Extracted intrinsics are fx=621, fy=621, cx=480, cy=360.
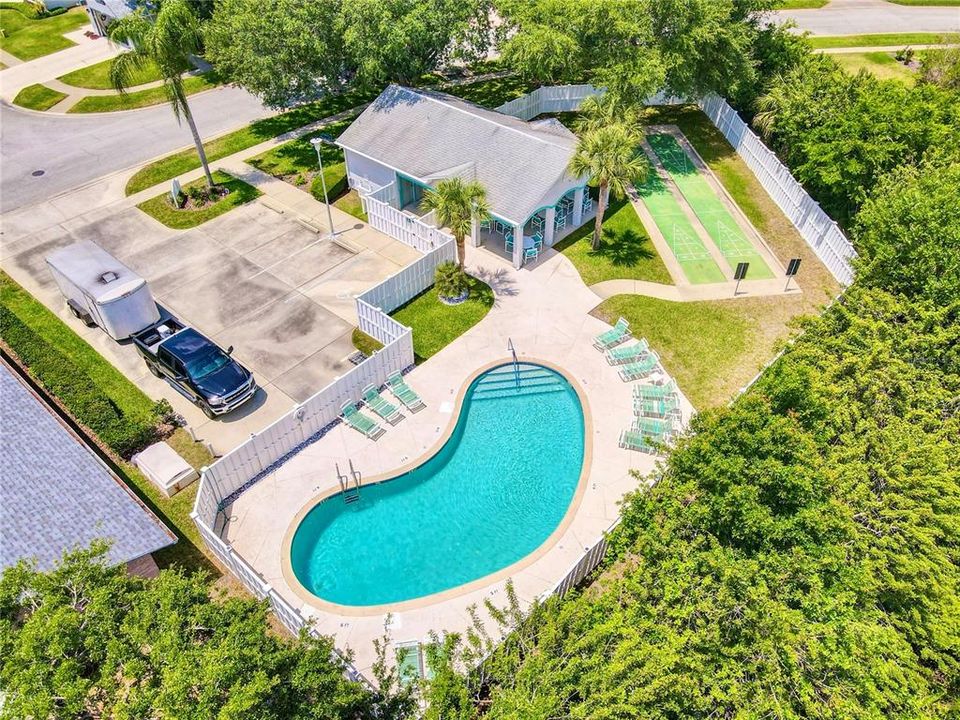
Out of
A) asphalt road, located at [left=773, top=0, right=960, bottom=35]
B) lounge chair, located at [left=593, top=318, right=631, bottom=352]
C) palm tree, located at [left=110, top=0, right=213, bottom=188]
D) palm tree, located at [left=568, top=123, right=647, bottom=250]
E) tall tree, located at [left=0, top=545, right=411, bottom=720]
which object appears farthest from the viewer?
asphalt road, located at [left=773, top=0, right=960, bottom=35]

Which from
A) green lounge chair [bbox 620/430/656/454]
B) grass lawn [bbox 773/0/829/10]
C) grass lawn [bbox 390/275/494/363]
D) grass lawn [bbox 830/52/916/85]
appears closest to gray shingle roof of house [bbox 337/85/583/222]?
grass lawn [bbox 390/275/494/363]

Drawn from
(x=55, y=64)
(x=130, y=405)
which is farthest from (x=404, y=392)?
(x=55, y=64)

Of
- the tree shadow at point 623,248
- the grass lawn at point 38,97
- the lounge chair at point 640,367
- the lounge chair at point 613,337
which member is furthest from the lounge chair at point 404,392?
the grass lawn at point 38,97

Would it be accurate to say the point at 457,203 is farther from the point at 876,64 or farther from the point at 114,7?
the point at 876,64

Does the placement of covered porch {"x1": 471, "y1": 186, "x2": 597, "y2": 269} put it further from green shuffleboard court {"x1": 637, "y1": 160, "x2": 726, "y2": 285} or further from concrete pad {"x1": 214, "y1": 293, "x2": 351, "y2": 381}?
concrete pad {"x1": 214, "y1": 293, "x2": 351, "y2": 381}

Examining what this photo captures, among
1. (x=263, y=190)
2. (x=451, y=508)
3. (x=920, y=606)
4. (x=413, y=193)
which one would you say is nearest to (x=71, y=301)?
(x=263, y=190)
